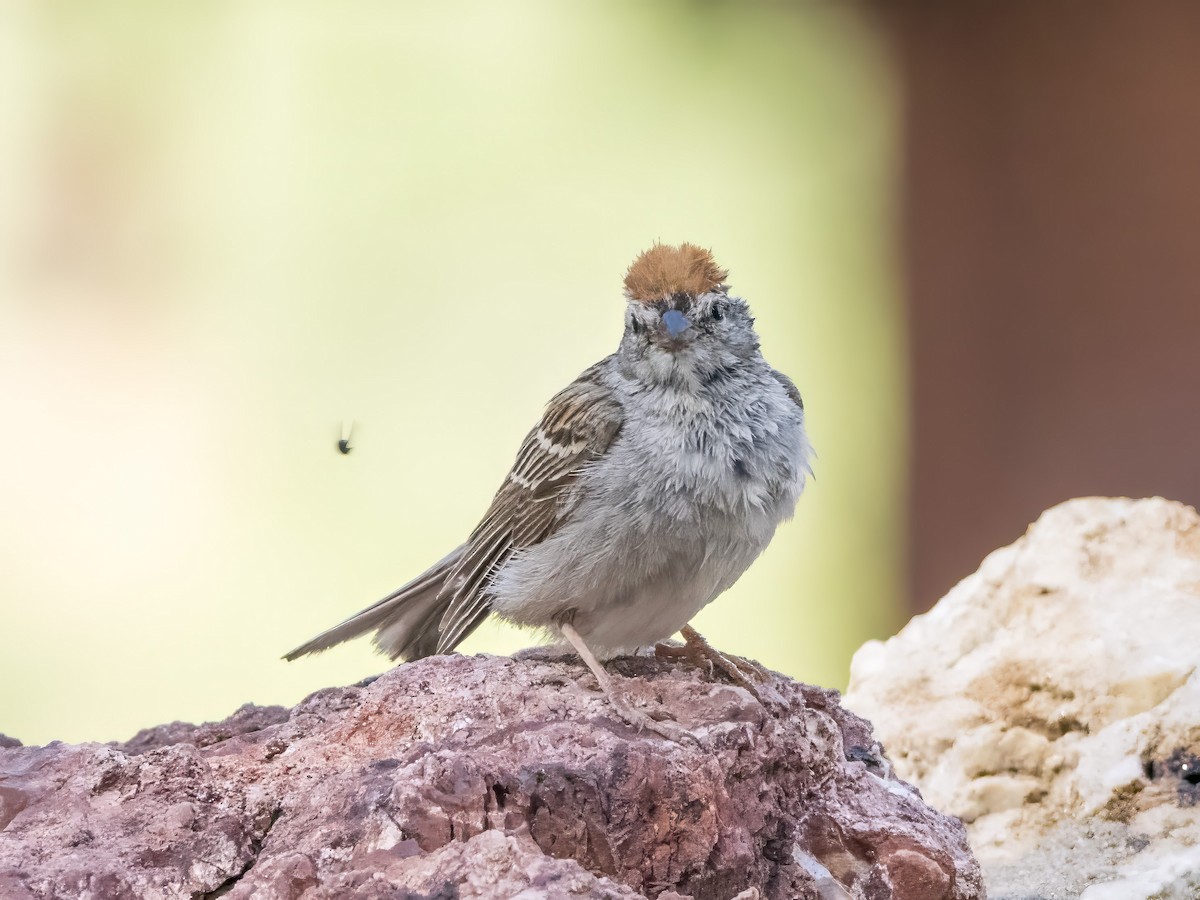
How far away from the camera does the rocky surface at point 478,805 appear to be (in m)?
2.15

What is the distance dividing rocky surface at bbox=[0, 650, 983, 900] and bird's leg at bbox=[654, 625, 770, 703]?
0.12m

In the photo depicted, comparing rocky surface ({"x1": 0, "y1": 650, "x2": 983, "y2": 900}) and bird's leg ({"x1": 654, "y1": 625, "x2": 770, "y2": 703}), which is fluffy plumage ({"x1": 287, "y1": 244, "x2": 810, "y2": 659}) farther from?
rocky surface ({"x1": 0, "y1": 650, "x2": 983, "y2": 900})

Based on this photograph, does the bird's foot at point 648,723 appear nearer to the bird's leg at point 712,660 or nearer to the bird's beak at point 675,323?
the bird's leg at point 712,660

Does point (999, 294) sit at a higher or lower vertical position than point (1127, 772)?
higher

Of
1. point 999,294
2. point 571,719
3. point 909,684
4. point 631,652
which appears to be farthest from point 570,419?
point 999,294

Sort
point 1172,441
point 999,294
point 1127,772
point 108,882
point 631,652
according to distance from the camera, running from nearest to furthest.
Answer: point 108,882 < point 1127,772 < point 631,652 < point 1172,441 < point 999,294

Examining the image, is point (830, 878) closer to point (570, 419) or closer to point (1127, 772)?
point (1127, 772)

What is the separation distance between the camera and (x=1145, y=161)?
5.32 metres

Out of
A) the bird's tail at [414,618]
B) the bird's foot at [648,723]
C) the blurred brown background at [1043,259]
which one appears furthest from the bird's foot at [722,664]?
the blurred brown background at [1043,259]

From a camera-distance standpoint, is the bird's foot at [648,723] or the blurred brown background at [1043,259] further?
the blurred brown background at [1043,259]

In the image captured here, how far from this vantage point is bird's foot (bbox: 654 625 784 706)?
282 cm

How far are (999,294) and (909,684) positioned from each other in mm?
2420

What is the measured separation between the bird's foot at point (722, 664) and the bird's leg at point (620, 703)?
0.26 metres

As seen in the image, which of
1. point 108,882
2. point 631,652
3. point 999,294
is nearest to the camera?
point 108,882
